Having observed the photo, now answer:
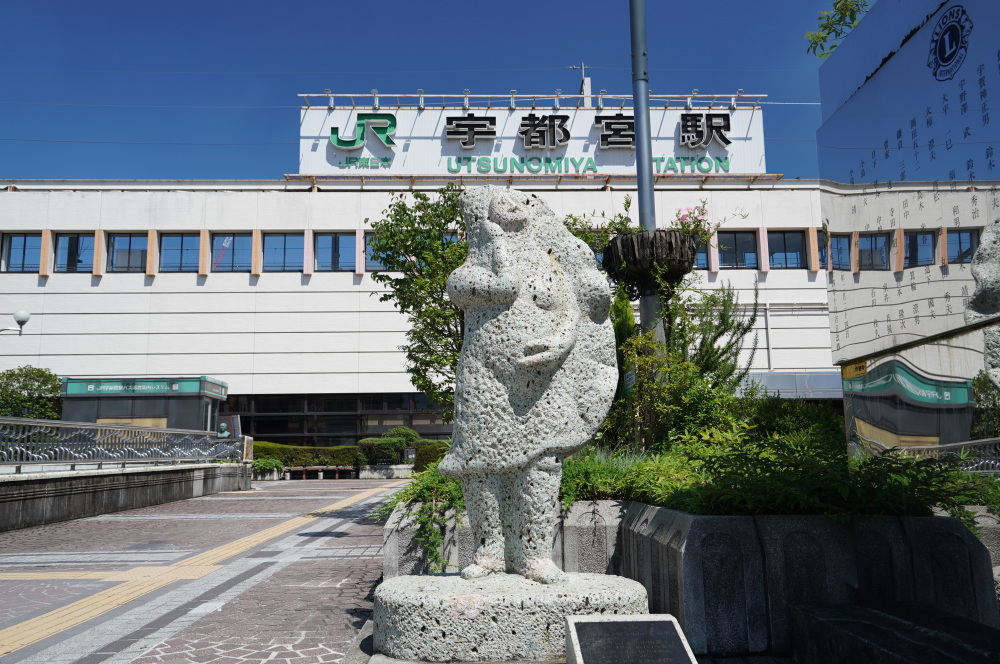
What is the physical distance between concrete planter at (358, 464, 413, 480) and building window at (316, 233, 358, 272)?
892 centimetres

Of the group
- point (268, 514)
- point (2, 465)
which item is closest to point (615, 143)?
point (268, 514)

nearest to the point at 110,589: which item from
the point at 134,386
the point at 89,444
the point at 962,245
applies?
the point at 962,245

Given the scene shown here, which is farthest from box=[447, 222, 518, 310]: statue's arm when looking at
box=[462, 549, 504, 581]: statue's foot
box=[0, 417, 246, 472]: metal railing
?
box=[0, 417, 246, 472]: metal railing

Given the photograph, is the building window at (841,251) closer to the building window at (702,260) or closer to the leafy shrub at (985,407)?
the leafy shrub at (985,407)

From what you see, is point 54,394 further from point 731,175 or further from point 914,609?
point 914,609

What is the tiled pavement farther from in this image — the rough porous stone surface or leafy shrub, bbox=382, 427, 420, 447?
leafy shrub, bbox=382, 427, 420, 447

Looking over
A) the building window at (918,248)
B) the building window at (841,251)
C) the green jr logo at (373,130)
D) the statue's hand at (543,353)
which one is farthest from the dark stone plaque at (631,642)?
the green jr logo at (373,130)

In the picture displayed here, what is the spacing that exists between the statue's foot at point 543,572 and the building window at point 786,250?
30.3 m

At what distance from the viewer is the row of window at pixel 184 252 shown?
3191 centimetres

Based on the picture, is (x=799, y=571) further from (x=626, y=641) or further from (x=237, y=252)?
(x=237, y=252)

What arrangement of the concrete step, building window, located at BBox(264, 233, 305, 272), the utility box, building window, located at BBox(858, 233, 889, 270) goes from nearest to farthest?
the concrete step < building window, located at BBox(858, 233, 889, 270) < the utility box < building window, located at BBox(264, 233, 305, 272)

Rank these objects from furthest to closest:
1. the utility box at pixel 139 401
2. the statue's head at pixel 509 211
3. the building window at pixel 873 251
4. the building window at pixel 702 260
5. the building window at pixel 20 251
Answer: the building window at pixel 20 251 < the building window at pixel 702 260 < the utility box at pixel 139 401 < the statue's head at pixel 509 211 < the building window at pixel 873 251

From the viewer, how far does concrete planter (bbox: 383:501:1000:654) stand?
4133 mm

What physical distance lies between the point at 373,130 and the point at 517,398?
29.8m
